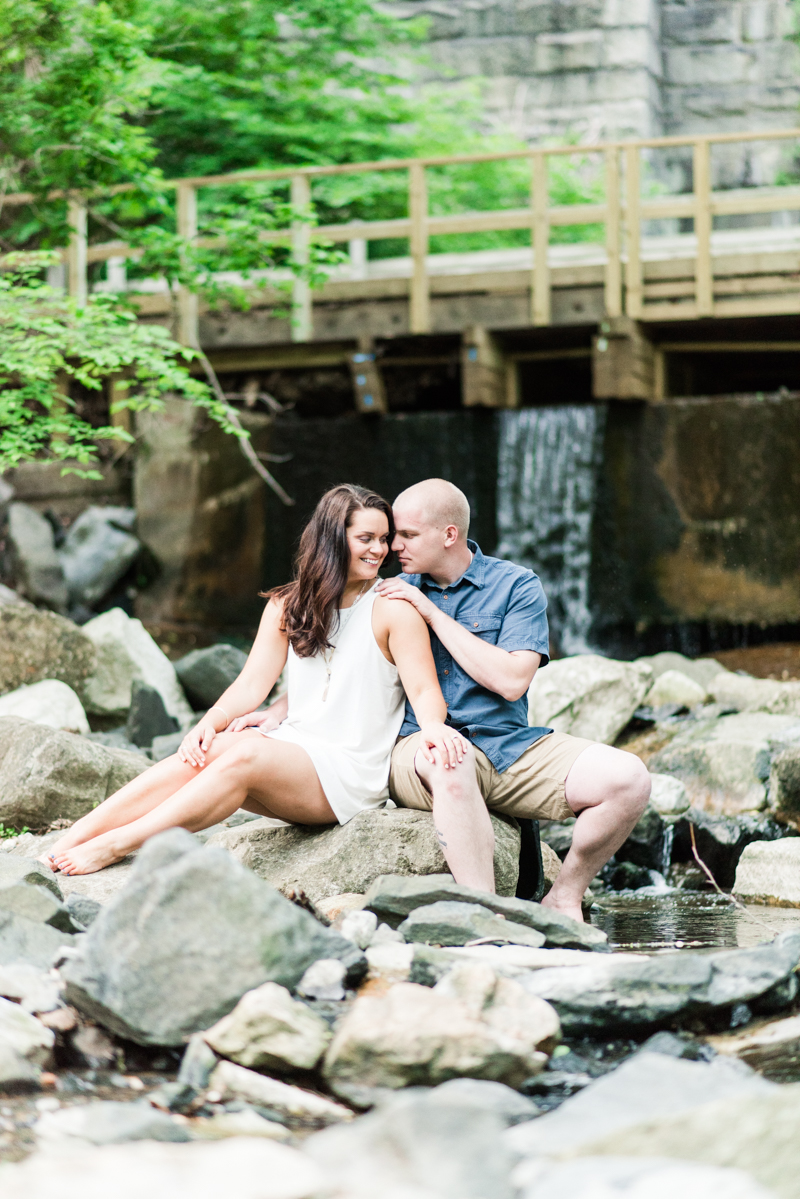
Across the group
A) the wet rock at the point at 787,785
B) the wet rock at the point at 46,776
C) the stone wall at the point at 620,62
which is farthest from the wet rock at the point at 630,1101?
the stone wall at the point at 620,62

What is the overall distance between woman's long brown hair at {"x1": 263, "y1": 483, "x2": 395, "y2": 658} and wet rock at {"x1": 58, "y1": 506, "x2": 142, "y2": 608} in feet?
24.8

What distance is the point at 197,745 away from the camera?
373 centimetres

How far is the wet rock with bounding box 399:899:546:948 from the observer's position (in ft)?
9.96

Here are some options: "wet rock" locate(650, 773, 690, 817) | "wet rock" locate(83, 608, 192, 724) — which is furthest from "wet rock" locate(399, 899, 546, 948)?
"wet rock" locate(83, 608, 192, 724)

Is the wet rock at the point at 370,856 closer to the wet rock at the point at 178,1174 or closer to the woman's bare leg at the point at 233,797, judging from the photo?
the woman's bare leg at the point at 233,797

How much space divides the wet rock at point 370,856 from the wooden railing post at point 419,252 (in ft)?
26.9

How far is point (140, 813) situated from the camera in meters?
3.82

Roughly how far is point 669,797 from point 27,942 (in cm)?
345

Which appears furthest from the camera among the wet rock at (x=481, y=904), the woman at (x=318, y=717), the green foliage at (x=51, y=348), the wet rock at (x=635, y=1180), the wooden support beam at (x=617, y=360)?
the wooden support beam at (x=617, y=360)

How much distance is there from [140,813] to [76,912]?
0.52m

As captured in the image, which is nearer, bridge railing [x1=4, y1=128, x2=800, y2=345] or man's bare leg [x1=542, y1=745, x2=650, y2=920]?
man's bare leg [x1=542, y1=745, x2=650, y2=920]

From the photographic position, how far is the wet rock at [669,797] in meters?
Result: 5.65

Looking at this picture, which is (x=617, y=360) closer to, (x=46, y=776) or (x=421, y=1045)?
(x=46, y=776)

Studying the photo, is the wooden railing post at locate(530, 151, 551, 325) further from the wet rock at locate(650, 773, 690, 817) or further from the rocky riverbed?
the rocky riverbed
